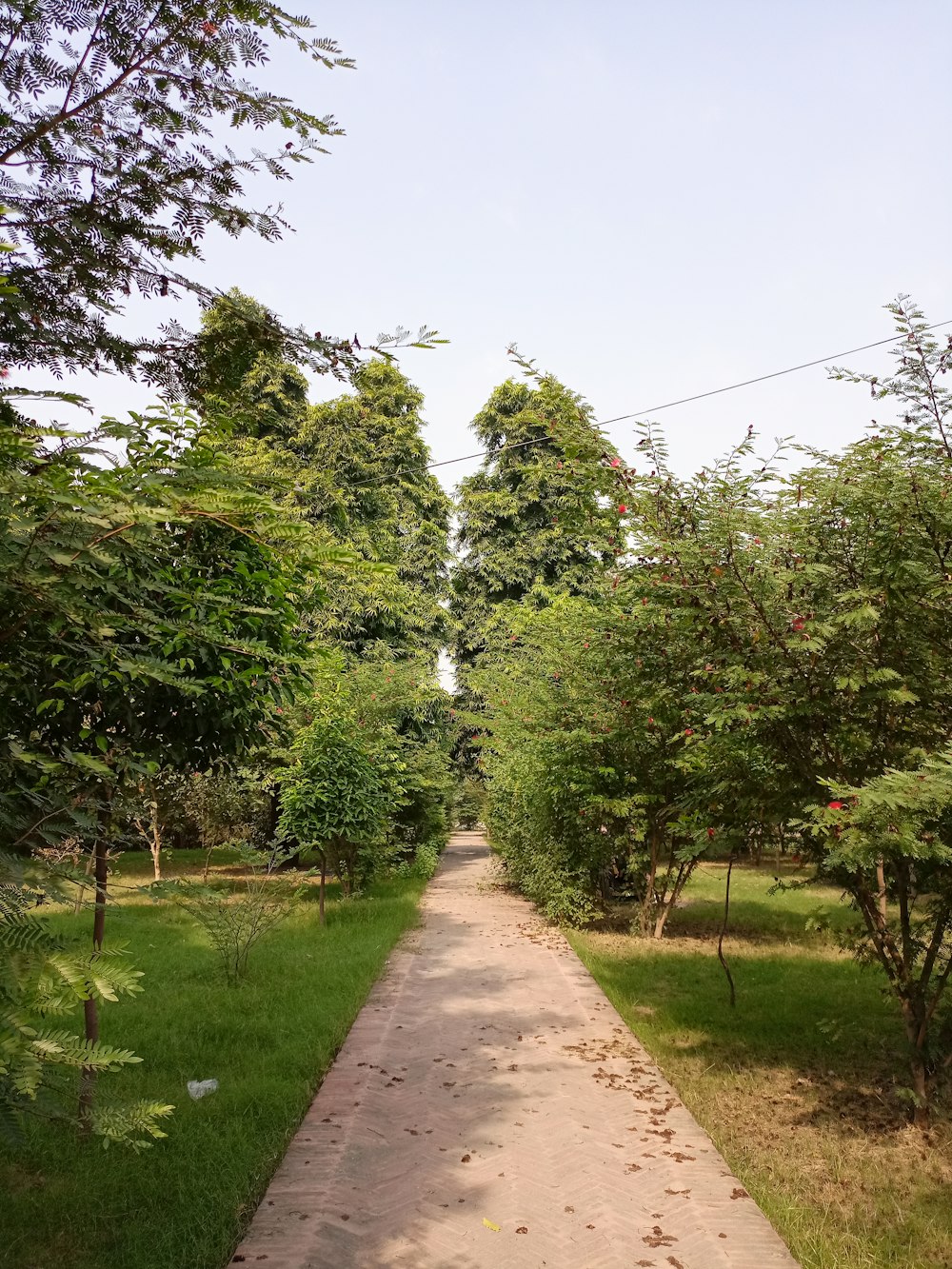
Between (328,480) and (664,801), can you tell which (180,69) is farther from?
(328,480)

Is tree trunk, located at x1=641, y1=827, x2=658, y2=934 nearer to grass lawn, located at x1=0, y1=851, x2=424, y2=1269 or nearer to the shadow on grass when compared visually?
the shadow on grass

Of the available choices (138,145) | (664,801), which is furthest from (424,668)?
(138,145)

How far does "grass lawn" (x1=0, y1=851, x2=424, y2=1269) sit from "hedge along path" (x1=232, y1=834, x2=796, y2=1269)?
21 centimetres

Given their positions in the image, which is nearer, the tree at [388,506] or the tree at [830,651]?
the tree at [830,651]

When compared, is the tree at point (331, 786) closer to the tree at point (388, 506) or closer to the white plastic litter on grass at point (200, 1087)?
the white plastic litter on grass at point (200, 1087)

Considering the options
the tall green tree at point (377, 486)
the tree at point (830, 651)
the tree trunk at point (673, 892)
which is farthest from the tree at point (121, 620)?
the tall green tree at point (377, 486)

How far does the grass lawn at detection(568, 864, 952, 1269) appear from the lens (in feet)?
14.1

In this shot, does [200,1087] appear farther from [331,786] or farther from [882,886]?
[331,786]

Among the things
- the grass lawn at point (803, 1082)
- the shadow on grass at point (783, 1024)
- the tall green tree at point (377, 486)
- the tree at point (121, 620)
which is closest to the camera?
the tree at point (121, 620)

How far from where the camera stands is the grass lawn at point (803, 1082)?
14.1 feet

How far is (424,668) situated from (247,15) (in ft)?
51.2

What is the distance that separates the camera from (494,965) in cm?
1059

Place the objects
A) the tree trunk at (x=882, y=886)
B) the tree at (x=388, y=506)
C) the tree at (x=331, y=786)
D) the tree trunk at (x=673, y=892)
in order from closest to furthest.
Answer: the tree trunk at (x=882, y=886) → the tree trunk at (x=673, y=892) → the tree at (x=331, y=786) → the tree at (x=388, y=506)

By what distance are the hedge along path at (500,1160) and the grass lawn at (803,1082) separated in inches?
10.2
